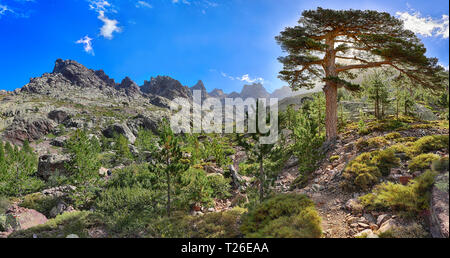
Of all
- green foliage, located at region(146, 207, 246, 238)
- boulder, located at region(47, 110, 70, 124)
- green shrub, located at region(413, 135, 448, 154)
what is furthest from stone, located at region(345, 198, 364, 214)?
boulder, located at region(47, 110, 70, 124)

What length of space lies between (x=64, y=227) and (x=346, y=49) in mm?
22380

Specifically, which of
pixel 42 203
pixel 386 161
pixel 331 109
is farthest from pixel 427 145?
pixel 42 203

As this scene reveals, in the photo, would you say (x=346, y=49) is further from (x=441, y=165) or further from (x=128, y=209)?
(x=128, y=209)

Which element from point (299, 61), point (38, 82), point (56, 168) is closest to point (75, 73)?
point (38, 82)

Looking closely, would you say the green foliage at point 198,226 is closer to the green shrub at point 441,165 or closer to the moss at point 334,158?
the green shrub at point 441,165

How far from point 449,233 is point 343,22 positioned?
14.3 m

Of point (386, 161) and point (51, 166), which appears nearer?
point (386, 161)

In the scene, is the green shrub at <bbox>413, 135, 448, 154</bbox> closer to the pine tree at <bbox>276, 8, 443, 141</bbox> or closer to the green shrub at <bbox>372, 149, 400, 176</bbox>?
the green shrub at <bbox>372, 149, 400, 176</bbox>

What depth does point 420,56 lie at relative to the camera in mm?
11820

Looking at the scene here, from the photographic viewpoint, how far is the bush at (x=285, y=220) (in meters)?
5.61

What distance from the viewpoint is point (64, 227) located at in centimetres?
992

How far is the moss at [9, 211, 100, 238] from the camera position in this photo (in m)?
9.27

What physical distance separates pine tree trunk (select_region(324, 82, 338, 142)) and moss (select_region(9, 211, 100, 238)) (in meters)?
17.8
